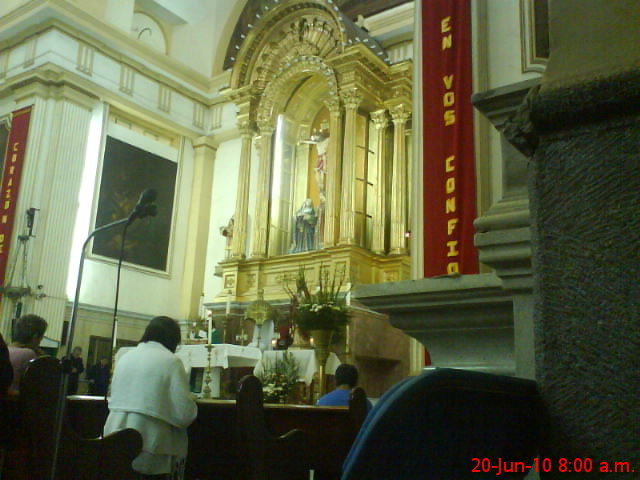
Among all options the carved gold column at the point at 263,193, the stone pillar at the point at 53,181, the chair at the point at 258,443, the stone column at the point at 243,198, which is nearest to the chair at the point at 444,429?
the chair at the point at 258,443

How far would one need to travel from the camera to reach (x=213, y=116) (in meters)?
14.0

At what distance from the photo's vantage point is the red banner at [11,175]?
1098 cm

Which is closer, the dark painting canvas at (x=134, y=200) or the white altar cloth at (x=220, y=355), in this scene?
the white altar cloth at (x=220, y=355)

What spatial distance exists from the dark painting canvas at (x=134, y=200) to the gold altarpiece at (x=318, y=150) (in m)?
2.34

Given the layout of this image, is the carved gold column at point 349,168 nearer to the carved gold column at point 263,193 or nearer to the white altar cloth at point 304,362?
the carved gold column at point 263,193

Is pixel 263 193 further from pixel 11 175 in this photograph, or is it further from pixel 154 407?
pixel 154 407

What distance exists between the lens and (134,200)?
12.6m

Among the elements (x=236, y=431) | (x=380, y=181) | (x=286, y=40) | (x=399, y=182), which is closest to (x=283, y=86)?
(x=286, y=40)

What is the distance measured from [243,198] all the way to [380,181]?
260 cm

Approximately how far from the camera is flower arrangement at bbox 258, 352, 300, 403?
5.72 metres

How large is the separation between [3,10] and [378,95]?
7.76 m

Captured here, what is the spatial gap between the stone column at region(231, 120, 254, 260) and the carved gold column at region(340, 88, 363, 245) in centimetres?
215

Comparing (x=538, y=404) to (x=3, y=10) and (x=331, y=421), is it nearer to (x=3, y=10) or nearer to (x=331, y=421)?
(x=331, y=421)

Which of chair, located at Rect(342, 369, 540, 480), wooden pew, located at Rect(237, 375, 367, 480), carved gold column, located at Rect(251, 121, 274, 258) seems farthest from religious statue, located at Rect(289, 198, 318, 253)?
chair, located at Rect(342, 369, 540, 480)
